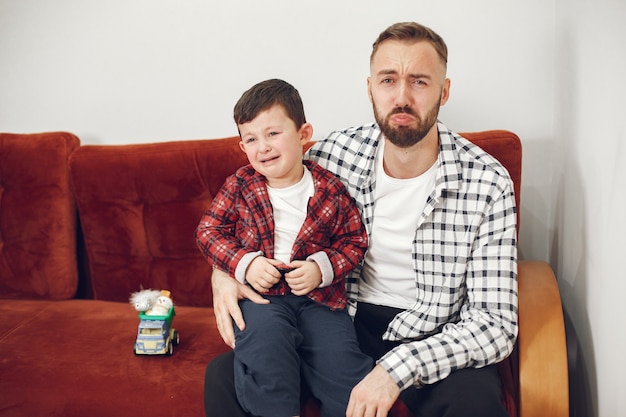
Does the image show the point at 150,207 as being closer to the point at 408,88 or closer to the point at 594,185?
the point at 408,88

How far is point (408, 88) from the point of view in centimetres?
156

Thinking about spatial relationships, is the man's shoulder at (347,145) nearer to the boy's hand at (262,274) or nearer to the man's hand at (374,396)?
the boy's hand at (262,274)

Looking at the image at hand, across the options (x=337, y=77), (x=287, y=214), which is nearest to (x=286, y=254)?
(x=287, y=214)

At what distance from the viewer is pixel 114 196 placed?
206cm

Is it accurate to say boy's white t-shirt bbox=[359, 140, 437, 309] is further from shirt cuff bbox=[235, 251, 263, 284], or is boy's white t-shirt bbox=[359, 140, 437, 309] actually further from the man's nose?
shirt cuff bbox=[235, 251, 263, 284]

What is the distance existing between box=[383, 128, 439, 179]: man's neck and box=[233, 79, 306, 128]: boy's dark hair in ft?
0.92

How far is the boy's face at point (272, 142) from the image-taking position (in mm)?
1557

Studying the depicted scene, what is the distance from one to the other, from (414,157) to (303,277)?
44cm

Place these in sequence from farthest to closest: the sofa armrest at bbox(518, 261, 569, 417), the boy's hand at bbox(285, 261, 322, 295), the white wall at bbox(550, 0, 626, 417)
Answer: the boy's hand at bbox(285, 261, 322, 295) → the sofa armrest at bbox(518, 261, 569, 417) → the white wall at bbox(550, 0, 626, 417)

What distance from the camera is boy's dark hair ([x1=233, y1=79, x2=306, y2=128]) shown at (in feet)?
5.09

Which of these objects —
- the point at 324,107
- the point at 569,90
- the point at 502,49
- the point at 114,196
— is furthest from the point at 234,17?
the point at 569,90

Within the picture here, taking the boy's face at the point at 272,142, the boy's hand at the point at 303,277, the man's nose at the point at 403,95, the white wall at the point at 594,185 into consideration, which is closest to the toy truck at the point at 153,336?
the boy's hand at the point at 303,277

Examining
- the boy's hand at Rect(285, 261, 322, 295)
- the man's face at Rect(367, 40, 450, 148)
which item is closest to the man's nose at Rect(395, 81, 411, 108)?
the man's face at Rect(367, 40, 450, 148)

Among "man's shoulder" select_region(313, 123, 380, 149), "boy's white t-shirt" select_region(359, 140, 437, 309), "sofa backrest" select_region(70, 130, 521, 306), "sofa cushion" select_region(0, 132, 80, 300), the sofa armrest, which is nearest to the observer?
the sofa armrest
